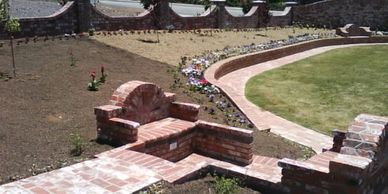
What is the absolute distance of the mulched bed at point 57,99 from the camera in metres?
5.51

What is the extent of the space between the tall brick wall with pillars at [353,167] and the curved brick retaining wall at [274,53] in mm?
7441

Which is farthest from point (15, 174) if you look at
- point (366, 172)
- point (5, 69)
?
point (5, 69)

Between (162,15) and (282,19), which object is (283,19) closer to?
(282,19)

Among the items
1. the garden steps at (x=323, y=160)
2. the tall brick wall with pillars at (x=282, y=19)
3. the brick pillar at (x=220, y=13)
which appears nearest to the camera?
the garden steps at (x=323, y=160)

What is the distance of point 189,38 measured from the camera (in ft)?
53.9

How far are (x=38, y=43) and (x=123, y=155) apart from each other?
7.87 meters

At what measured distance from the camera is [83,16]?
46.9 feet

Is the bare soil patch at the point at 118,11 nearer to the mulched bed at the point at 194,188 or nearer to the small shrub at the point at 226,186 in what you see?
the mulched bed at the point at 194,188

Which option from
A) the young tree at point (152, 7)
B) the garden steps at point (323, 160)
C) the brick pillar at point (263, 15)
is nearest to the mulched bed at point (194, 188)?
the garden steps at point (323, 160)

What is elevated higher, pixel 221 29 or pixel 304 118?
pixel 221 29

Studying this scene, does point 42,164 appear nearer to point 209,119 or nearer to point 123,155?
point 123,155

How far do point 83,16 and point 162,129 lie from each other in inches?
348

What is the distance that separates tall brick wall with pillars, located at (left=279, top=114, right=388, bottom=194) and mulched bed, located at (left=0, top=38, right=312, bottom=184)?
2.32 m

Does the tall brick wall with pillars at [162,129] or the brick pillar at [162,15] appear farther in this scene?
the brick pillar at [162,15]
